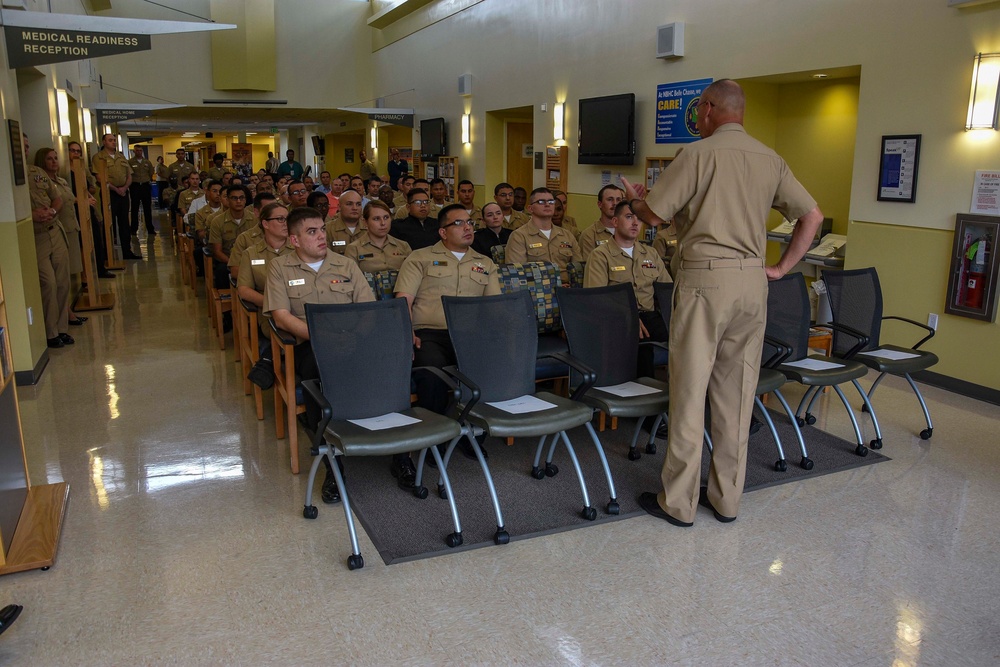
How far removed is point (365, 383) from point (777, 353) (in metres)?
2.20

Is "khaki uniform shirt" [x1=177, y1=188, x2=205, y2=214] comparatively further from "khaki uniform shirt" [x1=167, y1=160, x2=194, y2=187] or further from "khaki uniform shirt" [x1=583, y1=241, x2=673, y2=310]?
"khaki uniform shirt" [x1=583, y1=241, x2=673, y2=310]

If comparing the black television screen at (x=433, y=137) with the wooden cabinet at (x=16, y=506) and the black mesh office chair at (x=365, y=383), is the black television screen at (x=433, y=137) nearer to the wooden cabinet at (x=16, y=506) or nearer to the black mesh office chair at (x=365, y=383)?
the black mesh office chair at (x=365, y=383)

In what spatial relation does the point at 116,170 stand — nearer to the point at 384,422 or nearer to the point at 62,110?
the point at 62,110

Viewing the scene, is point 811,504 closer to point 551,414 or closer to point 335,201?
point 551,414

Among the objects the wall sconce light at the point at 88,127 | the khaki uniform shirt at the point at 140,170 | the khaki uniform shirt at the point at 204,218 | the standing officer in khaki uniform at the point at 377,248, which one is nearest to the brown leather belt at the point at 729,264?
the standing officer in khaki uniform at the point at 377,248

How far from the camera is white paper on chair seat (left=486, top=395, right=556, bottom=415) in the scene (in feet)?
11.8

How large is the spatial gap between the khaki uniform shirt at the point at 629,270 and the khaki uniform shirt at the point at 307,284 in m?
1.39

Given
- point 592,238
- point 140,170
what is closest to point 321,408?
point 592,238

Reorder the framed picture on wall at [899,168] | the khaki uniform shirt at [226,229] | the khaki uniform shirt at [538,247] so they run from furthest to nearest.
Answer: the khaki uniform shirt at [226,229] < the khaki uniform shirt at [538,247] < the framed picture on wall at [899,168]

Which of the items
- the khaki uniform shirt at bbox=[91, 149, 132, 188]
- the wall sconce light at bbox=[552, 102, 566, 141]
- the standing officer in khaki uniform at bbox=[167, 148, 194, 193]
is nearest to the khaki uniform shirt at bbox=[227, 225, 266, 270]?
the wall sconce light at bbox=[552, 102, 566, 141]

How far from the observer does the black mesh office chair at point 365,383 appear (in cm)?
328

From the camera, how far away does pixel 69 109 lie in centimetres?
1080

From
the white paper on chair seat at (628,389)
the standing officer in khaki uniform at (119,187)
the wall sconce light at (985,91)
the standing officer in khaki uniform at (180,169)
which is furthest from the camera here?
the standing officer in khaki uniform at (180,169)

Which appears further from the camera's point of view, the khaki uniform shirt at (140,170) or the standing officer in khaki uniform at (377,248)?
the khaki uniform shirt at (140,170)
